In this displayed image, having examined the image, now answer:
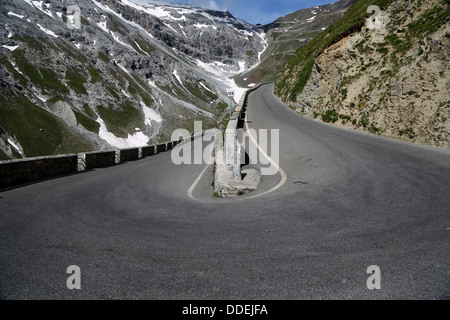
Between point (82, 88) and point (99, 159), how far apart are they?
9780cm

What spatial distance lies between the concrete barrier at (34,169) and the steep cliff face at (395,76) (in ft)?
58.4

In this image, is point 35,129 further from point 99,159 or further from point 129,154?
point 99,159

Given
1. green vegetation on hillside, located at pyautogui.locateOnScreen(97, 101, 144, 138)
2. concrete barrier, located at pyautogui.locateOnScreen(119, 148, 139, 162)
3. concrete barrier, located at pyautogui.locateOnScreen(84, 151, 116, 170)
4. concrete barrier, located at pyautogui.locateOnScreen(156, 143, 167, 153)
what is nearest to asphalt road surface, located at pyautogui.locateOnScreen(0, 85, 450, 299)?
concrete barrier, located at pyautogui.locateOnScreen(84, 151, 116, 170)

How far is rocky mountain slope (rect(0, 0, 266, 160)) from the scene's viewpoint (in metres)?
73.1

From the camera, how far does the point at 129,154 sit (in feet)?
73.3

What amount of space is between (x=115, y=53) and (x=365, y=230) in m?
152

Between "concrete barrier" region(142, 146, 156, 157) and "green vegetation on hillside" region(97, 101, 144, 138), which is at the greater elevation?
"green vegetation on hillside" region(97, 101, 144, 138)

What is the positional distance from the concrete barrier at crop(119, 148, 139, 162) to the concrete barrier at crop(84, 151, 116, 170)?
1509mm

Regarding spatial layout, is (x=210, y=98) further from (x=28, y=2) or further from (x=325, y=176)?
(x=325, y=176)

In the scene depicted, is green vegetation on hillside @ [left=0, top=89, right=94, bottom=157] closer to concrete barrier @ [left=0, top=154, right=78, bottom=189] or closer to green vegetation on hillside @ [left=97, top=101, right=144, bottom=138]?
green vegetation on hillside @ [left=97, top=101, right=144, bottom=138]

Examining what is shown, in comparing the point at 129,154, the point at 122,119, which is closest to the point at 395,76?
the point at 129,154

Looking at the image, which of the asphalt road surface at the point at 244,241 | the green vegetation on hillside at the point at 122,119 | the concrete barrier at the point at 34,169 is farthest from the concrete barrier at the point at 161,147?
the green vegetation on hillside at the point at 122,119

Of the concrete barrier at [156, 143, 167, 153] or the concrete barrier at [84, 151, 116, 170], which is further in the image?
the concrete barrier at [156, 143, 167, 153]
